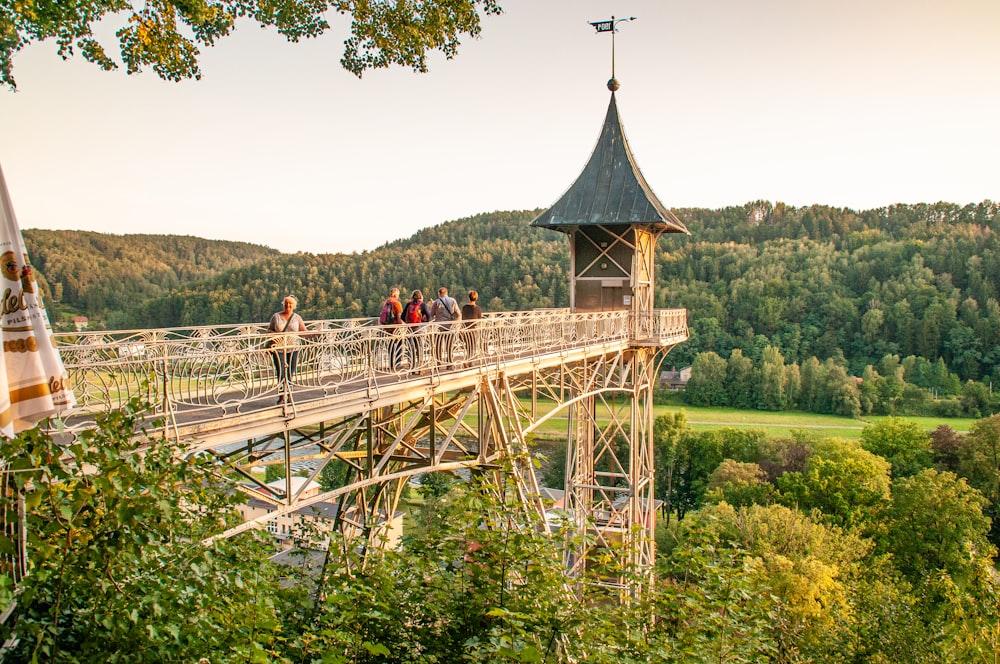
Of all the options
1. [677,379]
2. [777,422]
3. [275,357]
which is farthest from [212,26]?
[677,379]

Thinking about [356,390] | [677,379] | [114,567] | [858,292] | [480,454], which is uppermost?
[356,390]

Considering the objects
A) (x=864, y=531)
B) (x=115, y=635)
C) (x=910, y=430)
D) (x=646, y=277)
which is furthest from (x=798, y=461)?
(x=115, y=635)

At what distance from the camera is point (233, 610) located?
13.9ft

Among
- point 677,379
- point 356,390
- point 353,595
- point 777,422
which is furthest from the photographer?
point 677,379

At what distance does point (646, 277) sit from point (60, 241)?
74841 millimetres

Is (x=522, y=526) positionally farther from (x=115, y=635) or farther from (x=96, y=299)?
(x=96, y=299)

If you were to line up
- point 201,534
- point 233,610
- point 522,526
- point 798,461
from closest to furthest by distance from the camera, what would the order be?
point 233,610, point 201,534, point 522,526, point 798,461

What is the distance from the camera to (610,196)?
17797 millimetres

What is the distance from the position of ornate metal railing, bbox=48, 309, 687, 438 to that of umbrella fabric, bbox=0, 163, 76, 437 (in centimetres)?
40

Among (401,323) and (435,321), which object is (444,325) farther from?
(401,323)

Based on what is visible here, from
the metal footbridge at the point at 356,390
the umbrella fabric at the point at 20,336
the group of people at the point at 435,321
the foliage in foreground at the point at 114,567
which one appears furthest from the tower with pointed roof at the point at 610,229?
the foliage in foreground at the point at 114,567

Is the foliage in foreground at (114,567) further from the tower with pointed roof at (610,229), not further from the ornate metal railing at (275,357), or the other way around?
the tower with pointed roof at (610,229)

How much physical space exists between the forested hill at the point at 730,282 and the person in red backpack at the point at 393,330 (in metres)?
47.5

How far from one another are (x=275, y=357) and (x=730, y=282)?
3662 inches
